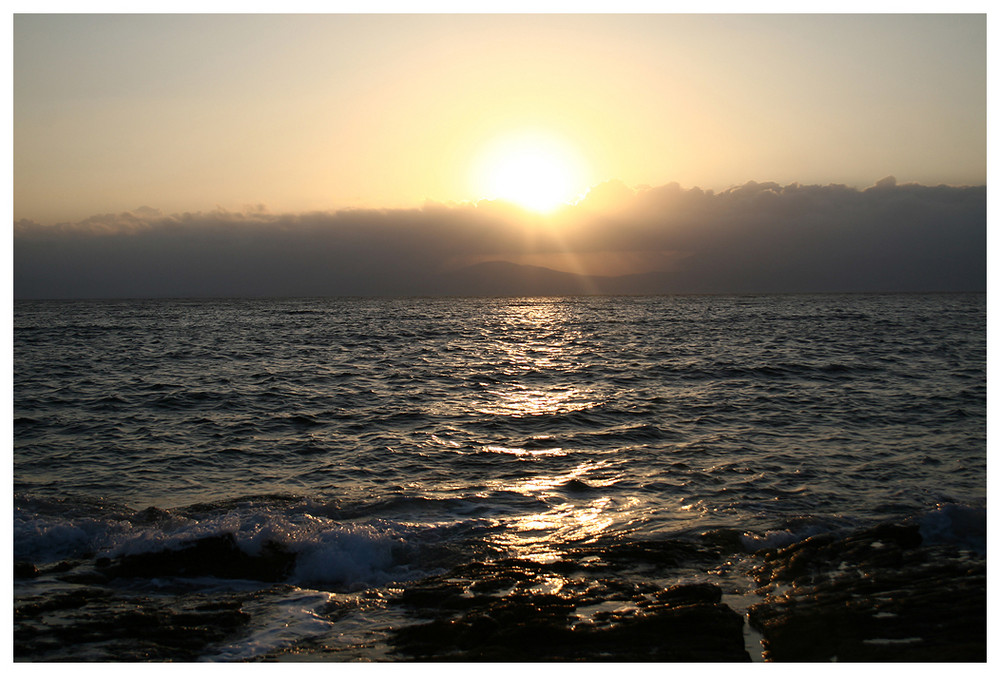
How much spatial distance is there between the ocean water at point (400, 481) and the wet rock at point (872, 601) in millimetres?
587

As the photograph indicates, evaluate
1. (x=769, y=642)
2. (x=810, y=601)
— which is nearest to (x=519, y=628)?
(x=769, y=642)

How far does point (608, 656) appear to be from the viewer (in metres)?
6.44

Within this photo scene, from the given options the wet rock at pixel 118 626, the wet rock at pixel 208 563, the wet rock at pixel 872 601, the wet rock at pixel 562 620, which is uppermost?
the wet rock at pixel 872 601

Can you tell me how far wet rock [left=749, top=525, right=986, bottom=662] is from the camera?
252 inches

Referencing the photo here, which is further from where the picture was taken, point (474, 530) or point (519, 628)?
point (474, 530)

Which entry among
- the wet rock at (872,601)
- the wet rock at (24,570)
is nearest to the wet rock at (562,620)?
the wet rock at (872,601)

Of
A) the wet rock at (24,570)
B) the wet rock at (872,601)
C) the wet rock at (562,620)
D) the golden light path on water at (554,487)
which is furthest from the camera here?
the golden light path on water at (554,487)

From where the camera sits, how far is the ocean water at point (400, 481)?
8.21 meters

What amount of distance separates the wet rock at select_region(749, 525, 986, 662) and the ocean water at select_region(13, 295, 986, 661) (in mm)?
587

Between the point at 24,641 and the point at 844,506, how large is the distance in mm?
12500

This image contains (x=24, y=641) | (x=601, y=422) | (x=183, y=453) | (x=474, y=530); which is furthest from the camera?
(x=601, y=422)

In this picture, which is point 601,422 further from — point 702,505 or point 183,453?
point 183,453

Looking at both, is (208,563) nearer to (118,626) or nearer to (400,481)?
(118,626)

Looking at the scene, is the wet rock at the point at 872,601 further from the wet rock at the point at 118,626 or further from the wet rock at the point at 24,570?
the wet rock at the point at 24,570
